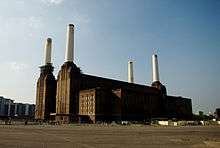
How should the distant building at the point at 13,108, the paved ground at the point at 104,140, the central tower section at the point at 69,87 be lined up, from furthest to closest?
the distant building at the point at 13,108 → the central tower section at the point at 69,87 → the paved ground at the point at 104,140

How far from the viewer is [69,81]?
3809 inches

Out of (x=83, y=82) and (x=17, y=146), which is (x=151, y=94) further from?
(x=17, y=146)

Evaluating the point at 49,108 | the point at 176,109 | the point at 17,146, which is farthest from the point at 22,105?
the point at 17,146

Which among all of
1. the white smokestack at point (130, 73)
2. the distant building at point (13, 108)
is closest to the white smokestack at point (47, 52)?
the white smokestack at point (130, 73)

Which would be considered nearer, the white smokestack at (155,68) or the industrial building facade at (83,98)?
the industrial building facade at (83,98)

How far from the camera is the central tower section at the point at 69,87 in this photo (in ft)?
312

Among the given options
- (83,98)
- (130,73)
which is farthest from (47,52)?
(130,73)

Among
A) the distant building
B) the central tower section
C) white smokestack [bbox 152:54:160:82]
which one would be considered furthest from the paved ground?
the distant building

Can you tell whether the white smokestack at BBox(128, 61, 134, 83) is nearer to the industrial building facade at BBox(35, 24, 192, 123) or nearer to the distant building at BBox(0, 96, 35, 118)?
the industrial building facade at BBox(35, 24, 192, 123)

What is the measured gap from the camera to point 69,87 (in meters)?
96.1

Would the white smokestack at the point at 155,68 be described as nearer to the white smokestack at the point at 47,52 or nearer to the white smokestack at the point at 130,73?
the white smokestack at the point at 130,73

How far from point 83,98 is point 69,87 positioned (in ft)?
23.6

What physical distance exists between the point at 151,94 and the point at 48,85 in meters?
47.8

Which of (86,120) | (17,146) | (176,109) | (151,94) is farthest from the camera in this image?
(176,109)
